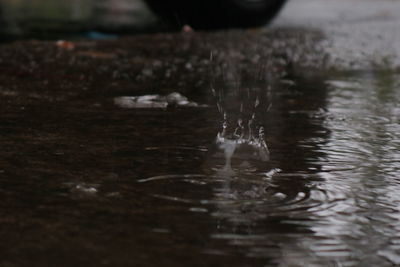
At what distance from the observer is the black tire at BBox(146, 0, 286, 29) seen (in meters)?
6.88

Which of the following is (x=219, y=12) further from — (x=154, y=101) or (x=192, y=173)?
(x=192, y=173)

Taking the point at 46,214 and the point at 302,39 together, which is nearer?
the point at 46,214

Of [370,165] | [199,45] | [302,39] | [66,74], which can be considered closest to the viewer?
[370,165]

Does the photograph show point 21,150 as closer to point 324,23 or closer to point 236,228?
point 236,228

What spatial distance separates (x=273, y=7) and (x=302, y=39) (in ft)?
2.88

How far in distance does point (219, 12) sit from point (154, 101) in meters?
3.70

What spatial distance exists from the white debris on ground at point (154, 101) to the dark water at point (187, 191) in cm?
12

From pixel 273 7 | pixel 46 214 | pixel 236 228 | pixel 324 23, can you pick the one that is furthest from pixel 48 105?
pixel 324 23

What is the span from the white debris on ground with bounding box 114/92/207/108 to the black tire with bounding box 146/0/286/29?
3494mm

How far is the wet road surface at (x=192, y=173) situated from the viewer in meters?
1.55

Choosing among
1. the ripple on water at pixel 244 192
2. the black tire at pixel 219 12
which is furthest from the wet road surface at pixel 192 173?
the black tire at pixel 219 12

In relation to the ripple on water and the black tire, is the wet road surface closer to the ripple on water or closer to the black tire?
the ripple on water

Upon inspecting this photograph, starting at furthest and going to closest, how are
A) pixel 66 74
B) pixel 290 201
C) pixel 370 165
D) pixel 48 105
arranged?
pixel 66 74
pixel 48 105
pixel 370 165
pixel 290 201

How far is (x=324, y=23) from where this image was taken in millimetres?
8211
